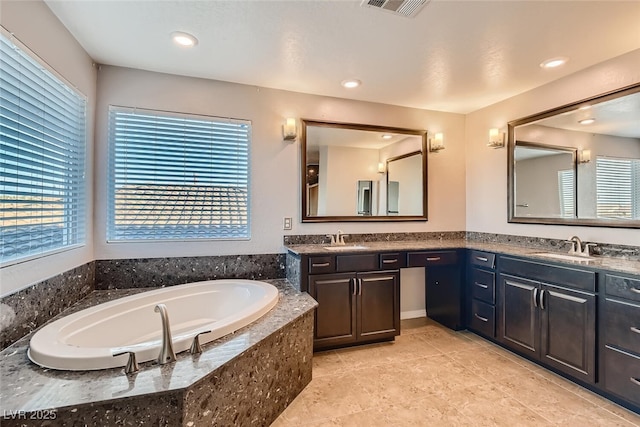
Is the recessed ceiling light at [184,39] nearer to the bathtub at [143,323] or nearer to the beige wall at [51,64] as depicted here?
the beige wall at [51,64]

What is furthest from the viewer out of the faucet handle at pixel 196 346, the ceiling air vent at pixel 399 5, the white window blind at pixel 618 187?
the white window blind at pixel 618 187

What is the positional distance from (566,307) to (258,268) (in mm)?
2463

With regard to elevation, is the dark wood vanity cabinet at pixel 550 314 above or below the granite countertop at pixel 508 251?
below

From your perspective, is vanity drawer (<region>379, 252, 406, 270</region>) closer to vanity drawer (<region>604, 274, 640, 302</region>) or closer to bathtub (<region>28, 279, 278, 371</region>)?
bathtub (<region>28, 279, 278, 371</region>)

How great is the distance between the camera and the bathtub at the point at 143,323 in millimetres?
Result: 1381

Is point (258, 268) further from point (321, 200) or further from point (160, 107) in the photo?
point (160, 107)

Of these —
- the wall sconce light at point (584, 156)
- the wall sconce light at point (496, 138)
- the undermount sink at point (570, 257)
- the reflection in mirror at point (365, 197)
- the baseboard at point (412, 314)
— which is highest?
the wall sconce light at point (496, 138)

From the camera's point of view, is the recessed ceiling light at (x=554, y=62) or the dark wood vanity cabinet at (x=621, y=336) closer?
the dark wood vanity cabinet at (x=621, y=336)

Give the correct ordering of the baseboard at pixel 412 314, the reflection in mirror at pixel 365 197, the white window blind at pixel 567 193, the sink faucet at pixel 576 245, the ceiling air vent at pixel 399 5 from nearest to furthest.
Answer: the ceiling air vent at pixel 399 5 → the sink faucet at pixel 576 245 → the white window blind at pixel 567 193 → the reflection in mirror at pixel 365 197 → the baseboard at pixel 412 314

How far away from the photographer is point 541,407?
198 cm

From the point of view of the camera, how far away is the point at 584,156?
2.62 m

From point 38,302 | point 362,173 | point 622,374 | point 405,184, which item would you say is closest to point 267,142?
point 362,173

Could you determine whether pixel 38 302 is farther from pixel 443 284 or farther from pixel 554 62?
pixel 554 62

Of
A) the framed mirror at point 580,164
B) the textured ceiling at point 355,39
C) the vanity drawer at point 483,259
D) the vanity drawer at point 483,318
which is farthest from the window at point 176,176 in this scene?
the framed mirror at point 580,164
